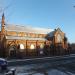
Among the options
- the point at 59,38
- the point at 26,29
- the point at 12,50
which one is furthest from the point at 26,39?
the point at 59,38

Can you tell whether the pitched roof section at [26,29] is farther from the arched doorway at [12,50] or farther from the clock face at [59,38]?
the arched doorway at [12,50]

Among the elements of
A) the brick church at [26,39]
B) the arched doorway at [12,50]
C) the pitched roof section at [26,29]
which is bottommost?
the arched doorway at [12,50]

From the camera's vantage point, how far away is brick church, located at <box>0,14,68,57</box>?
58.7 m

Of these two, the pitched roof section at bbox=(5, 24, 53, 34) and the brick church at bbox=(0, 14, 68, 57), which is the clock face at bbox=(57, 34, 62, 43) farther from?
the pitched roof section at bbox=(5, 24, 53, 34)

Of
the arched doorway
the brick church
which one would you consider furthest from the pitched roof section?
the arched doorway

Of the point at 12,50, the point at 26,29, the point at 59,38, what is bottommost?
the point at 12,50

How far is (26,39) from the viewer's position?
6234 centimetres

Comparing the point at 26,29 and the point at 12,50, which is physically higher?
the point at 26,29

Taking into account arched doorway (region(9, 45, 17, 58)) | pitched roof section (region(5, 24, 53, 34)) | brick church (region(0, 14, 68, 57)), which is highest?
pitched roof section (region(5, 24, 53, 34))

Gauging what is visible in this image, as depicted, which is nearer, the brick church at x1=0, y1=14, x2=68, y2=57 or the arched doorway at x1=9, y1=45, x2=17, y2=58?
the arched doorway at x1=9, y1=45, x2=17, y2=58

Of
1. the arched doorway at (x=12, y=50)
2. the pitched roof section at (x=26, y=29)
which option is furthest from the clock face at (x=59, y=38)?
the arched doorway at (x=12, y=50)

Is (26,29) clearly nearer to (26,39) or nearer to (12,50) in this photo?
(26,39)

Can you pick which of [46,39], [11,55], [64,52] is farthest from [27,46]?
[64,52]

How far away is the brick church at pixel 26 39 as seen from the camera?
58688mm
